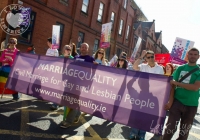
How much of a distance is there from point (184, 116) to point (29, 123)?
3.11 m

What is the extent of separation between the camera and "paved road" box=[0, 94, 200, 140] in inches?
142

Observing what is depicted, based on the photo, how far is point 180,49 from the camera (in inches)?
394

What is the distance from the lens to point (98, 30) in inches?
801

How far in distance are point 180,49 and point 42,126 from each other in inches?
328

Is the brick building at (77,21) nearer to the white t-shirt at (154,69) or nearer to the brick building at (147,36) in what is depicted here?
the brick building at (147,36)

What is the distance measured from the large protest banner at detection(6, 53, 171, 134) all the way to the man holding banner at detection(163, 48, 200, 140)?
0.59ft

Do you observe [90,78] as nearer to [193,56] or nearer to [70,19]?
[193,56]

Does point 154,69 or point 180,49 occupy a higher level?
point 180,49

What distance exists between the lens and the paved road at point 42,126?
11.9 ft

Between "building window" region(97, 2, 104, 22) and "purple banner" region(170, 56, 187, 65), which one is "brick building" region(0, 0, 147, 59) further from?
"purple banner" region(170, 56, 187, 65)

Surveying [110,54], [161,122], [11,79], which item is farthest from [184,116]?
[110,54]

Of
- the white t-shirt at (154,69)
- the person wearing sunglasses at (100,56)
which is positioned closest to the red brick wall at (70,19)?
the person wearing sunglasses at (100,56)

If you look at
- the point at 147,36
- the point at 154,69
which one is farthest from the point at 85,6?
the point at 147,36

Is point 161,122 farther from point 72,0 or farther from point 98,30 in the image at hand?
point 98,30
